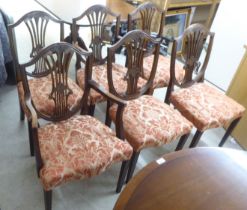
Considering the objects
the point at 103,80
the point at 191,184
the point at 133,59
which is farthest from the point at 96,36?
the point at 191,184

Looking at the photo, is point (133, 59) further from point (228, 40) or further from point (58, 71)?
point (228, 40)

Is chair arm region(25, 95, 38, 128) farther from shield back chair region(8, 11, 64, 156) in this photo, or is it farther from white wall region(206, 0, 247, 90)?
white wall region(206, 0, 247, 90)

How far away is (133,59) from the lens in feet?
5.15

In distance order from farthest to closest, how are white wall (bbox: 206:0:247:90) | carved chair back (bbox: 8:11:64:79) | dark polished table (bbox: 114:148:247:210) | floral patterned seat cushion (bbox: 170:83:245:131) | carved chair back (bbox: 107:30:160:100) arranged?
white wall (bbox: 206:0:247:90) → floral patterned seat cushion (bbox: 170:83:245:131) → carved chair back (bbox: 8:11:64:79) → carved chair back (bbox: 107:30:160:100) → dark polished table (bbox: 114:148:247:210)

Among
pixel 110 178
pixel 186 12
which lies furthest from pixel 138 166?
pixel 186 12

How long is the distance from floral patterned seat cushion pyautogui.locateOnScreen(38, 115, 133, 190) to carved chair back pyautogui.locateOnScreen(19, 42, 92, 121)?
7 centimetres

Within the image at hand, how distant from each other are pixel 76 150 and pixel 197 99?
3.30 feet

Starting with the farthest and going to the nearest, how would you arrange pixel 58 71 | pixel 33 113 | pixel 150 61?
pixel 150 61, pixel 58 71, pixel 33 113

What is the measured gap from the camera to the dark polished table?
845 millimetres

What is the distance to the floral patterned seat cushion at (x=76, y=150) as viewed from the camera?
1.15 meters

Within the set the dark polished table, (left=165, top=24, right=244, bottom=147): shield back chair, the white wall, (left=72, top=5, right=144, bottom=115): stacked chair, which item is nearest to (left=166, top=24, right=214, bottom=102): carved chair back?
(left=165, top=24, right=244, bottom=147): shield back chair

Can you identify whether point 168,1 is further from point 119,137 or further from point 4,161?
point 4,161

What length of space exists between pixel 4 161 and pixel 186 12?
2861 millimetres

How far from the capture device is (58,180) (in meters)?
1.14
